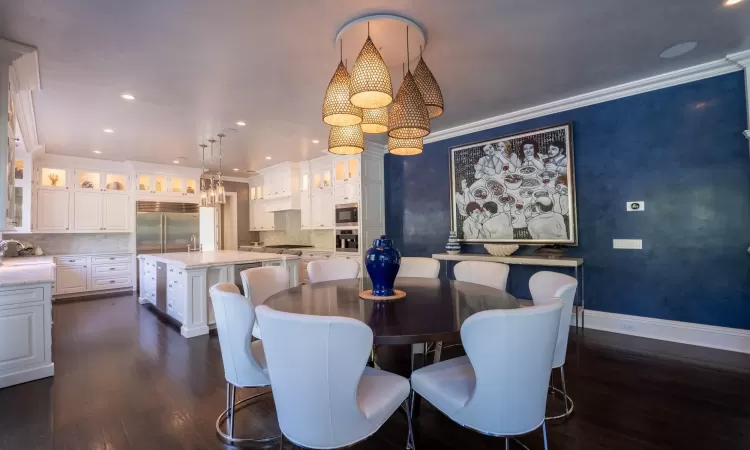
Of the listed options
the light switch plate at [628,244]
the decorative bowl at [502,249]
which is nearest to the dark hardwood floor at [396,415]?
the light switch plate at [628,244]

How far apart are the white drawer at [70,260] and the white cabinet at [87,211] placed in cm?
52

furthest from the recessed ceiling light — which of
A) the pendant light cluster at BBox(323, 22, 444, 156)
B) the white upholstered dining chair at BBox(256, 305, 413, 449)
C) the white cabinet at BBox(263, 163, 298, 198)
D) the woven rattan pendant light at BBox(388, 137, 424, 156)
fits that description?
the white cabinet at BBox(263, 163, 298, 198)

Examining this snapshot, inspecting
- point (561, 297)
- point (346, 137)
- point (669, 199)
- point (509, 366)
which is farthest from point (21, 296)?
point (669, 199)

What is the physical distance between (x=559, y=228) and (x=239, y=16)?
385 cm

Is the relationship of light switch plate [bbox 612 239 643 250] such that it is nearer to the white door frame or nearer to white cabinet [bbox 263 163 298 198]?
white cabinet [bbox 263 163 298 198]

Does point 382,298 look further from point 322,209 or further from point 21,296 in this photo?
point 322,209

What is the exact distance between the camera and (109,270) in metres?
6.58

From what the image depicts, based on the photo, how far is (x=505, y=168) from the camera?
4559mm

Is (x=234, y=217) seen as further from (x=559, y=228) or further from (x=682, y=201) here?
(x=682, y=201)

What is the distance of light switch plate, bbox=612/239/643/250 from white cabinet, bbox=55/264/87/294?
832cm

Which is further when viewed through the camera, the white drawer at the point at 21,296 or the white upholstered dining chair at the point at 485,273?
the white upholstered dining chair at the point at 485,273

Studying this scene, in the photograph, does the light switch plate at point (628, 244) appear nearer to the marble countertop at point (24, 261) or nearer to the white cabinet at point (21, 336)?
the white cabinet at point (21, 336)

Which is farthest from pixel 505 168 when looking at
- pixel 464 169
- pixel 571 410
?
pixel 571 410

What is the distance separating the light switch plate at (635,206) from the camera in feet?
11.9
